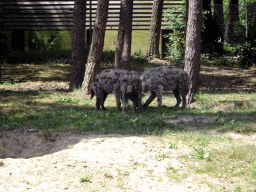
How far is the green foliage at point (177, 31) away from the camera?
20125 millimetres

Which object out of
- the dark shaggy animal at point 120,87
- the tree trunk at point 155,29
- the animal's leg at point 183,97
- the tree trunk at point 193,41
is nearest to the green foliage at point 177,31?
the tree trunk at point 155,29

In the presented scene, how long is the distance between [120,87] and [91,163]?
13.9 feet

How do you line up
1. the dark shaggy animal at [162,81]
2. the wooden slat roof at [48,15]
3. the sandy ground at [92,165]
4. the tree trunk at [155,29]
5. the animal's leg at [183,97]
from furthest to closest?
the wooden slat roof at [48,15], the tree trunk at [155,29], the animal's leg at [183,97], the dark shaggy animal at [162,81], the sandy ground at [92,165]

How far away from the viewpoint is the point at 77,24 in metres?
14.2

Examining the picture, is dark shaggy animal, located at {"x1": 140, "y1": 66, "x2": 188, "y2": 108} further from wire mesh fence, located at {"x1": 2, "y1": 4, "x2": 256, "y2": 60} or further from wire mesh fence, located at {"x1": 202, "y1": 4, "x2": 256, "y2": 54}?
wire mesh fence, located at {"x1": 2, "y1": 4, "x2": 256, "y2": 60}

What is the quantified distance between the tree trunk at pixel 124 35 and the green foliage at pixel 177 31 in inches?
217

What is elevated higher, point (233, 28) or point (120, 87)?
point (233, 28)

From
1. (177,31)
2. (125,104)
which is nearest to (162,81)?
(125,104)

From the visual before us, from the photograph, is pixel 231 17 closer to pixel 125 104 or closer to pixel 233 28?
pixel 233 28

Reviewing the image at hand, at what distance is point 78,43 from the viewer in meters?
14.2

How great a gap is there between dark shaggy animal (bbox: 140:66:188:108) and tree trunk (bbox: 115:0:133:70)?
161 inches

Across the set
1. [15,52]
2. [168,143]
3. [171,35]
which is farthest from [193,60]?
[15,52]

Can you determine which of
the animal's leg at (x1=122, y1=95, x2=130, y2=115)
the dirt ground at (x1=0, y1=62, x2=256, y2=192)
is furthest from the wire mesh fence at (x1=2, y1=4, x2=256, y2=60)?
the dirt ground at (x1=0, y1=62, x2=256, y2=192)

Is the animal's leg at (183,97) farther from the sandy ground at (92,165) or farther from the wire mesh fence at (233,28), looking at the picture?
the wire mesh fence at (233,28)
